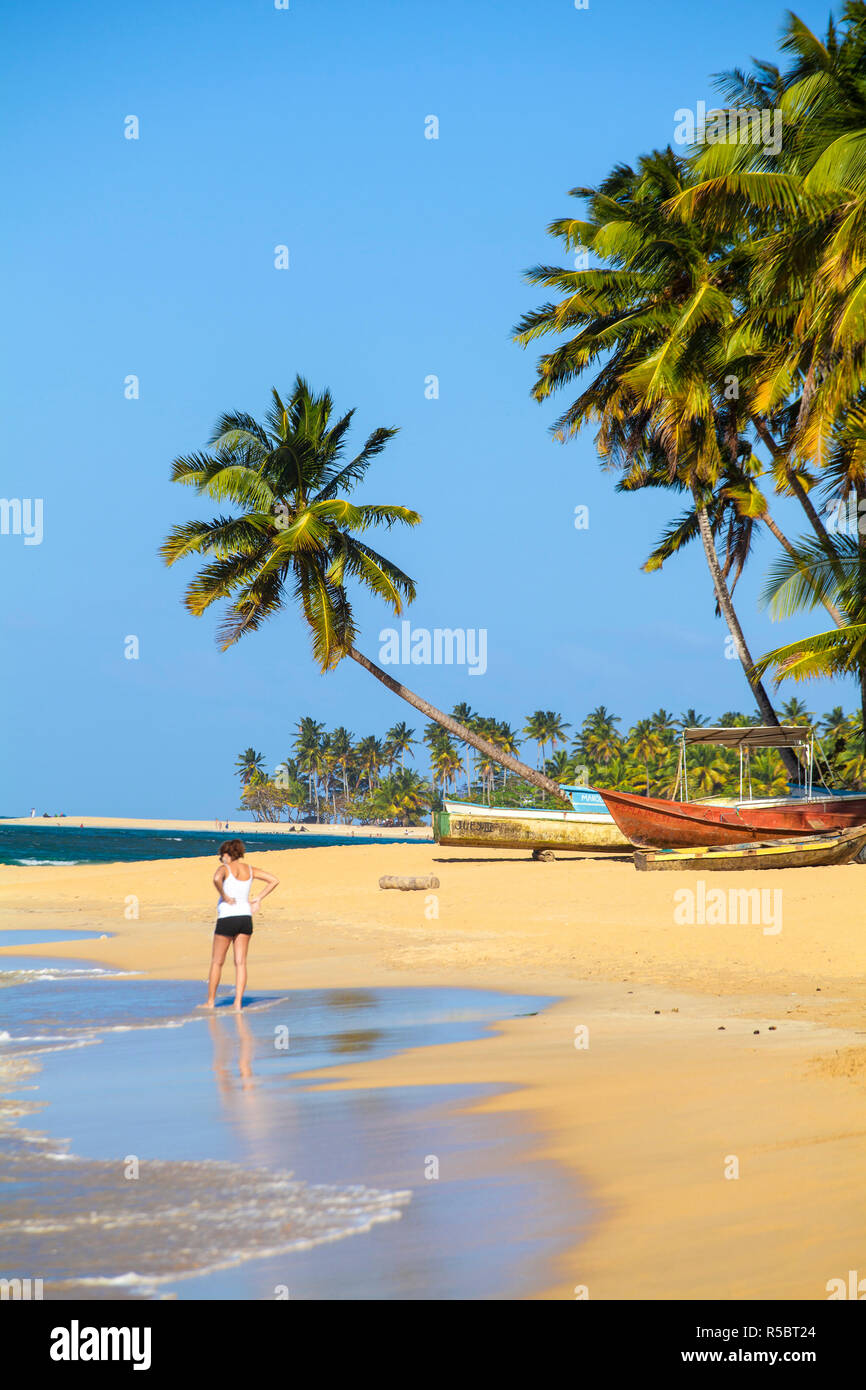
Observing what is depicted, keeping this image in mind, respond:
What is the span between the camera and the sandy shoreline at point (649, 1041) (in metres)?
4.41

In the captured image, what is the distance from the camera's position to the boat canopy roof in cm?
2484

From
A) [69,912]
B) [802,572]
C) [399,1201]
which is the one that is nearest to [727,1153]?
[399,1201]

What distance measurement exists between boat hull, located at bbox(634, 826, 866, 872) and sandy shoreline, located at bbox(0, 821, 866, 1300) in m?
0.60

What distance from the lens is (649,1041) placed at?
326 inches

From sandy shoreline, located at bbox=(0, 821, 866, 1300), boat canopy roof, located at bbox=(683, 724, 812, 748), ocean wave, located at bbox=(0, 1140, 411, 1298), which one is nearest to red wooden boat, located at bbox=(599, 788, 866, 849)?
boat canopy roof, located at bbox=(683, 724, 812, 748)

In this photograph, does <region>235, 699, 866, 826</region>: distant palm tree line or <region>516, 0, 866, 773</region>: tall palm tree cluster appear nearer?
<region>516, 0, 866, 773</region>: tall palm tree cluster

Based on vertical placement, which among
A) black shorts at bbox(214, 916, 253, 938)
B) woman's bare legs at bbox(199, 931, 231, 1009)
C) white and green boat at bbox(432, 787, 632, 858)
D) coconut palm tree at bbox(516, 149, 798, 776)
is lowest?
woman's bare legs at bbox(199, 931, 231, 1009)

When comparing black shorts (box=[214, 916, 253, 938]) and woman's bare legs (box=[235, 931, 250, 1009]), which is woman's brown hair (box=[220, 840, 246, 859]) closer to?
black shorts (box=[214, 916, 253, 938])

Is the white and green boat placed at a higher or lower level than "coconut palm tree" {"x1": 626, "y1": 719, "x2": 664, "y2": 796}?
lower

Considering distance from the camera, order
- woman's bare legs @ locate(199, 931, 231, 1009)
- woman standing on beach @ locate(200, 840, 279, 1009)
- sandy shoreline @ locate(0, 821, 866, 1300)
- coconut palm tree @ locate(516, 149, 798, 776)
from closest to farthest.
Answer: sandy shoreline @ locate(0, 821, 866, 1300) < woman's bare legs @ locate(199, 931, 231, 1009) < woman standing on beach @ locate(200, 840, 279, 1009) < coconut palm tree @ locate(516, 149, 798, 776)

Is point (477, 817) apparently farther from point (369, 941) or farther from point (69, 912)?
point (369, 941)

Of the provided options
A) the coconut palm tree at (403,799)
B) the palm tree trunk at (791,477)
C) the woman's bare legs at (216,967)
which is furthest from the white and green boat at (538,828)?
the coconut palm tree at (403,799)

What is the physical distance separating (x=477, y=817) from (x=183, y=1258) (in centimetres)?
2588

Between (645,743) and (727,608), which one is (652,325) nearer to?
(727,608)
